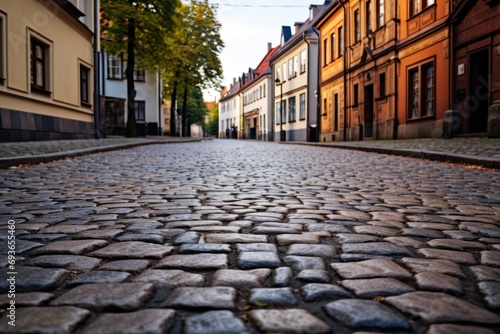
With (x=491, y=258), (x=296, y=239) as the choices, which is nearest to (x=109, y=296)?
(x=296, y=239)

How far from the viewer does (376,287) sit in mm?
2004

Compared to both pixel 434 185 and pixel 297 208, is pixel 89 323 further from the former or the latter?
pixel 434 185

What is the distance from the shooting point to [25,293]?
1.90 meters

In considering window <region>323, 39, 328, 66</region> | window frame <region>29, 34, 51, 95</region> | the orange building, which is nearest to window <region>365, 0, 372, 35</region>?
the orange building

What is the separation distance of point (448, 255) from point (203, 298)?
1454mm

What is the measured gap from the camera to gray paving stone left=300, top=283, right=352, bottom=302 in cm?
188

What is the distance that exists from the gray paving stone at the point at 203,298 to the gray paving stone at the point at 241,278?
3.4 inches

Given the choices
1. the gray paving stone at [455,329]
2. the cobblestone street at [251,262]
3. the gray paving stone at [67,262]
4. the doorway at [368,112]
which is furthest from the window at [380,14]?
the gray paving stone at [455,329]

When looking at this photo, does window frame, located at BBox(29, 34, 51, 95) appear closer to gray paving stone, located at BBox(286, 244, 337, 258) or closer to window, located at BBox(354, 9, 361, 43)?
gray paving stone, located at BBox(286, 244, 337, 258)

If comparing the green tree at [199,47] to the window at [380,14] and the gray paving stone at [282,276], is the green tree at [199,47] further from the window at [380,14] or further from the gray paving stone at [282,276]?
the gray paving stone at [282,276]

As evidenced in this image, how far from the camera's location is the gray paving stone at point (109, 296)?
1.76m

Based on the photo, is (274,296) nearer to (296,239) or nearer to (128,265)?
(128,265)

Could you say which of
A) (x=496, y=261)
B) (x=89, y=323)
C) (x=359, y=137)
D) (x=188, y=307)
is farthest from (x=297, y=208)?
(x=359, y=137)

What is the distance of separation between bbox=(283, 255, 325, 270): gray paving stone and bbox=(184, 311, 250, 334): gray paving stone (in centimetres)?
71
